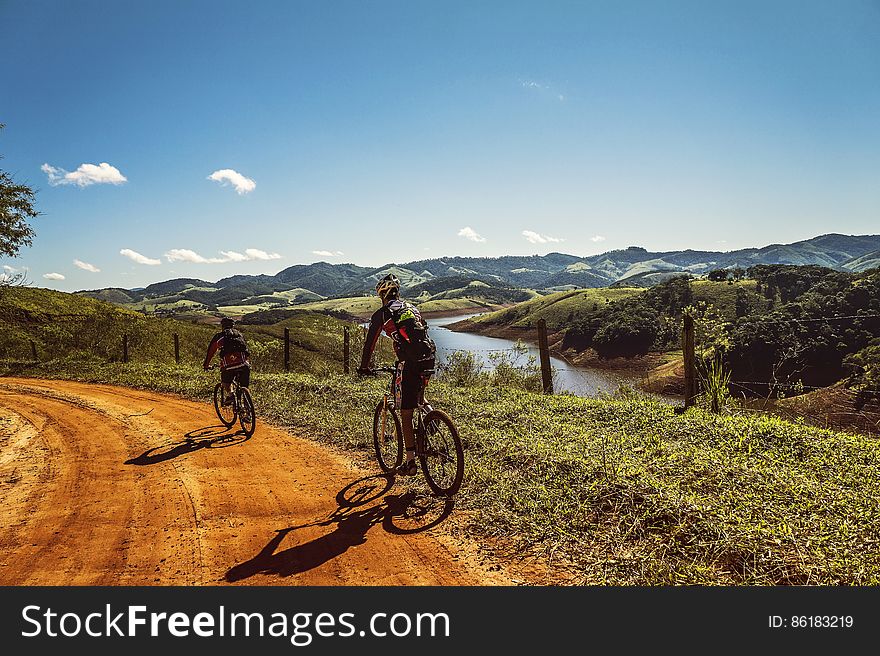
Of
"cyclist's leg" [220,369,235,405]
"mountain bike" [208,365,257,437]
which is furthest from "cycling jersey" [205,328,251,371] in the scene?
"mountain bike" [208,365,257,437]

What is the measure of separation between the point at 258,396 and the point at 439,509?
29.8ft

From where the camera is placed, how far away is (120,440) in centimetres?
893

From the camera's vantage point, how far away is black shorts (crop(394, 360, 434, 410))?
578 cm

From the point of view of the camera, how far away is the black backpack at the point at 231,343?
9.57m

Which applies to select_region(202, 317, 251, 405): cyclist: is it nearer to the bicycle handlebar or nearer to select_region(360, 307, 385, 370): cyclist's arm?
the bicycle handlebar

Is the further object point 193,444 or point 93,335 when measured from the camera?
point 93,335

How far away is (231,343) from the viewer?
31.5ft

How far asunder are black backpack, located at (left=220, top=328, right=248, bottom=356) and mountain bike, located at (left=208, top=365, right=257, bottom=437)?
0.50 metres

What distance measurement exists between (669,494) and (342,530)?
3.55 meters

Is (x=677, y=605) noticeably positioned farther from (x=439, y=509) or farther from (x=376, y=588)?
(x=439, y=509)

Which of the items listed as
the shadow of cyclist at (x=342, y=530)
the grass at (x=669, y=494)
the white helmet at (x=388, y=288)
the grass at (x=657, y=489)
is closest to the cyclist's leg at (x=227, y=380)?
the grass at (x=657, y=489)

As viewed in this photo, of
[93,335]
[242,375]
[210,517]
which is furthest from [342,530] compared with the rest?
[93,335]

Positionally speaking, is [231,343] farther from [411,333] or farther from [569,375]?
[569,375]

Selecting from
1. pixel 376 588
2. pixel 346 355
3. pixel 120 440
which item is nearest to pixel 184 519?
pixel 376 588
